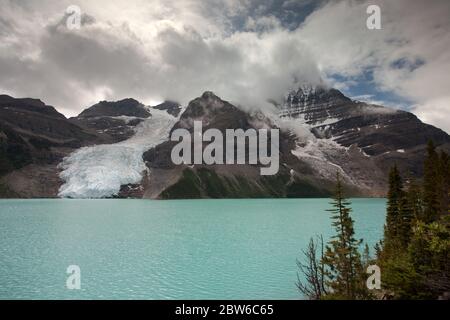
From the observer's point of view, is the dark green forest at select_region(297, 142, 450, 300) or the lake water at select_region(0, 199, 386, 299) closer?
the dark green forest at select_region(297, 142, 450, 300)

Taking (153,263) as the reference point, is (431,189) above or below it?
above

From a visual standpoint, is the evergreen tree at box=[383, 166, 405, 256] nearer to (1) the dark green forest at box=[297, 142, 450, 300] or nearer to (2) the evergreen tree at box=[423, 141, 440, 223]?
(1) the dark green forest at box=[297, 142, 450, 300]

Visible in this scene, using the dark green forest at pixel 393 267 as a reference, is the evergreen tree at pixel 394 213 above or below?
above

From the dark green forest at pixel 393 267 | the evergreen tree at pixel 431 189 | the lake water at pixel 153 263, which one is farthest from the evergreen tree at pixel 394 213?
the lake water at pixel 153 263

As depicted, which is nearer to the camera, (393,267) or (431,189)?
(393,267)

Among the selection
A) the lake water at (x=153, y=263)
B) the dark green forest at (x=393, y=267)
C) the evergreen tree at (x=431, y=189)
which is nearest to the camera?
the dark green forest at (x=393, y=267)

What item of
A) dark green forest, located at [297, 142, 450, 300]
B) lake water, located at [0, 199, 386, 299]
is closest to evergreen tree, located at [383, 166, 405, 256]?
dark green forest, located at [297, 142, 450, 300]

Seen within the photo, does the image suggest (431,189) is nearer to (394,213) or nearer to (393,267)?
(394,213)

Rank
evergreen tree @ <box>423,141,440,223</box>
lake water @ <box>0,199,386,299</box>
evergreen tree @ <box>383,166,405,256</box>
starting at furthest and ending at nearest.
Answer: evergreen tree @ <box>423,141,440,223</box>, evergreen tree @ <box>383,166,405,256</box>, lake water @ <box>0,199,386,299</box>

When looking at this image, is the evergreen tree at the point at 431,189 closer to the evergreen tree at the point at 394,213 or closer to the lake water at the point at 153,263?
the evergreen tree at the point at 394,213

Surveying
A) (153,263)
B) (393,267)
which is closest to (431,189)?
(393,267)

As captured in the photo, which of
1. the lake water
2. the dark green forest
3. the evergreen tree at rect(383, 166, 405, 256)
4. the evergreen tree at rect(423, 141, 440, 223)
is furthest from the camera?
the evergreen tree at rect(423, 141, 440, 223)
